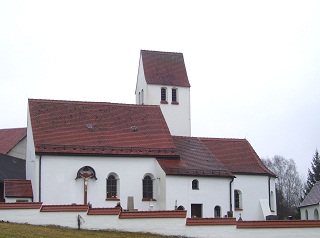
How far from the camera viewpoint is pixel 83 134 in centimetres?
4900

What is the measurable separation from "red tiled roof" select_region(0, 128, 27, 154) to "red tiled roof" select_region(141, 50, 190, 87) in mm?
24829

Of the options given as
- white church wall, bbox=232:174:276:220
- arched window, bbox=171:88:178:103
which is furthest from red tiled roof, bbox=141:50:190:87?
white church wall, bbox=232:174:276:220

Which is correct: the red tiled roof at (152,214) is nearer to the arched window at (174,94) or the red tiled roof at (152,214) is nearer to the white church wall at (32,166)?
the white church wall at (32,166)

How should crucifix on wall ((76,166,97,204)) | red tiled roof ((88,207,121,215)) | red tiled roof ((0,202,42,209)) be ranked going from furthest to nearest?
crucifix on wall ((76,166,97,204)) → red tiled roof ((0,202,42,209)) → red tiled roof ((88,207,121,215))

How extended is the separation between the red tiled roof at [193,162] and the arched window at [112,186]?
3780 mm

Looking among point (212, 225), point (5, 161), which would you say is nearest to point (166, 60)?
point (5, 161)

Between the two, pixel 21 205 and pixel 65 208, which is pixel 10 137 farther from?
pixel 65 208

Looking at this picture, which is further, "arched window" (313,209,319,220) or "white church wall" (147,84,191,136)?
"arched window" (313,209,319,220)

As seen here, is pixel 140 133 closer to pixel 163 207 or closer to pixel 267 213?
pixel 163 207

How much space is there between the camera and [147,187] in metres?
49.0

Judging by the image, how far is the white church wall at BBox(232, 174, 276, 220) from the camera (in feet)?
174

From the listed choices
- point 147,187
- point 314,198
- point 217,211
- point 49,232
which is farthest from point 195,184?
point 314,198

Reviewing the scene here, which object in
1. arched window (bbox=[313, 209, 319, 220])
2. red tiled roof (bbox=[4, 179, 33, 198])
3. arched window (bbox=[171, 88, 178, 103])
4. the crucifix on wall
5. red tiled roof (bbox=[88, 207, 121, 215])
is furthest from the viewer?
arched window (bbox=[313, 209, 319, 220])

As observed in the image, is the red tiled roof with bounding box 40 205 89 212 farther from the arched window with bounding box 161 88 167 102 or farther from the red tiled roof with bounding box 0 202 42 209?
the arched window with bounding box 161 88 167 102
